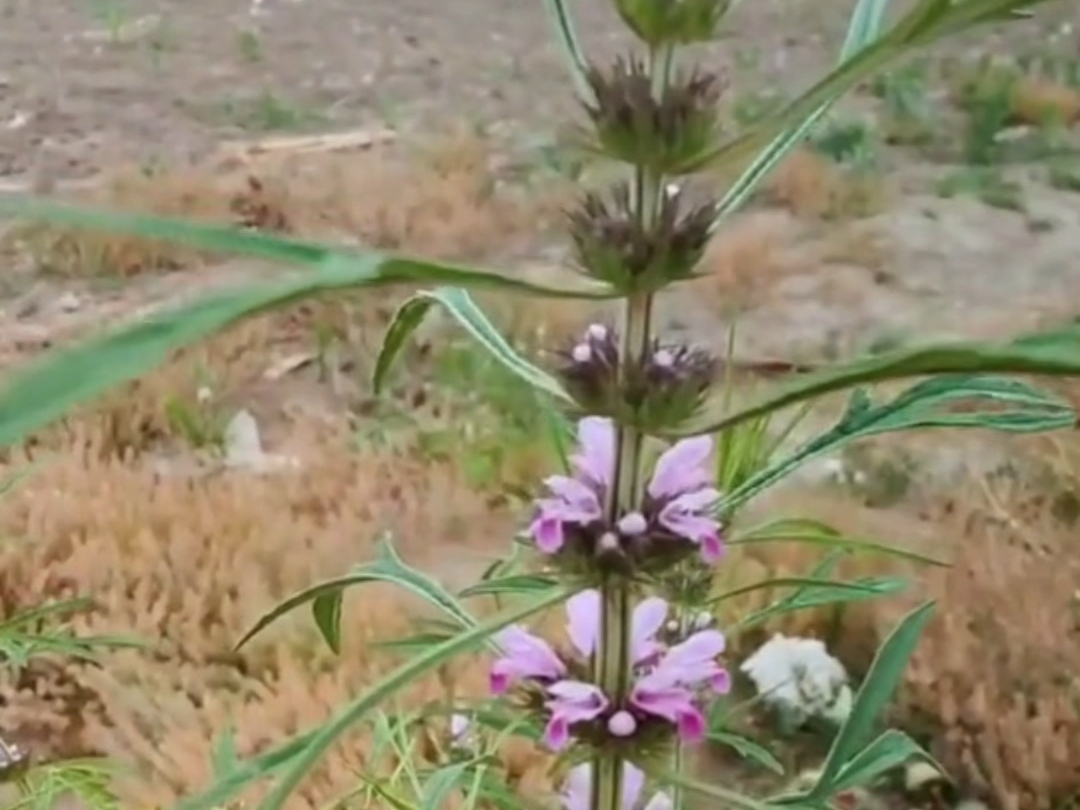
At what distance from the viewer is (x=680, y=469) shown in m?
0.37

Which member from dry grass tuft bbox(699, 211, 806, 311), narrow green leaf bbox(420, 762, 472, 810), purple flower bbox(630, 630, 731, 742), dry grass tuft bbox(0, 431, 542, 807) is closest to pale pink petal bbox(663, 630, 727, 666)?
purple flower bbox(630, 630, 731, 742)

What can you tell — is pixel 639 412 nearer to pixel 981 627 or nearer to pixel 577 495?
pixel 577 495

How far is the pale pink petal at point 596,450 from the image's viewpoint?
36 cm

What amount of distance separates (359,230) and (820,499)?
0.31 metres

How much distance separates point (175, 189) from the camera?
1.01 m

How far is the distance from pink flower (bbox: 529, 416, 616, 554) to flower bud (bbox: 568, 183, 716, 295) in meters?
0.04

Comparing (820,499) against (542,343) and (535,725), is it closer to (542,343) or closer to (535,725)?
(542,343)

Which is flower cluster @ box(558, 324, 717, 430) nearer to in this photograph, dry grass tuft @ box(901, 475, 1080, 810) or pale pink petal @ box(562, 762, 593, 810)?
pale pink petal @ box(562, 762, 593, 810)

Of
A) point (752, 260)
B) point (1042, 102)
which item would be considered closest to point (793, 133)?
point (752, 260)

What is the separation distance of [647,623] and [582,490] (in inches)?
2.1

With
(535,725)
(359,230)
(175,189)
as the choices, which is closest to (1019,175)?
(359,230)

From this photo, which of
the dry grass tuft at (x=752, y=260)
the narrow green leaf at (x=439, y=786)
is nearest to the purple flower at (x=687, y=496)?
the narrow green leaf at (x=439, y=786)

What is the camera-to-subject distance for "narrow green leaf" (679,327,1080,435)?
0.23 meters

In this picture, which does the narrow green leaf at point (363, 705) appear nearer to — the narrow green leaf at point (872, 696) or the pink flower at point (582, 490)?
the pink flower at point (582, 490)
